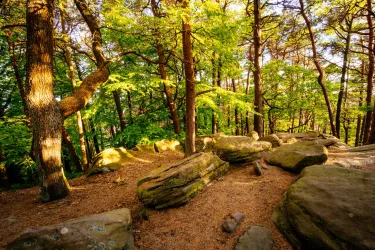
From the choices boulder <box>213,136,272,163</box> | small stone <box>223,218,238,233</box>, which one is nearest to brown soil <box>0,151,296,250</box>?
small stone <box>223,218,238,233</box>

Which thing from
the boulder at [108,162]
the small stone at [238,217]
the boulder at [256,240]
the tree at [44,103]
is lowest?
the boulder at [256,240]

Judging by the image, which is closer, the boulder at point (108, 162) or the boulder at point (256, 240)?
the boulder at point (256, 240)

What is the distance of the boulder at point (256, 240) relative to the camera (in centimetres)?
369

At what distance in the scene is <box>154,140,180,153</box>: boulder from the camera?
10789 millimetres

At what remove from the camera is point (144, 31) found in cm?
773

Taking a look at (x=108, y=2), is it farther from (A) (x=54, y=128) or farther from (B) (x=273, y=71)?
(B) (x=273, y=71)

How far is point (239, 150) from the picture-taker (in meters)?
7.47

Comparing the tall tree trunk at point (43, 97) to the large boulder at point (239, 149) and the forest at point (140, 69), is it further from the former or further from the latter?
the large boulder at point (239, 149)

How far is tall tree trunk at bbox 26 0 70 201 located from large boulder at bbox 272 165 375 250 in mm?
6446

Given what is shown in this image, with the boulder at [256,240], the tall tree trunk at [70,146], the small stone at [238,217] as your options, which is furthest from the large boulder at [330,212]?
the tall tree trunk at [70,146]

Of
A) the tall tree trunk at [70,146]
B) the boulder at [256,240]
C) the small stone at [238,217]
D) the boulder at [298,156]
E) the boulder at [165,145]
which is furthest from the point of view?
the tall tree trunk at [70,146]

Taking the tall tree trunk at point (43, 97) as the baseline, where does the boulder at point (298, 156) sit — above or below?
below

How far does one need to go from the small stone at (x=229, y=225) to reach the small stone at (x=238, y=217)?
0.28 ft

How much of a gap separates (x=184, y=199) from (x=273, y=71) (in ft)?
42.8
